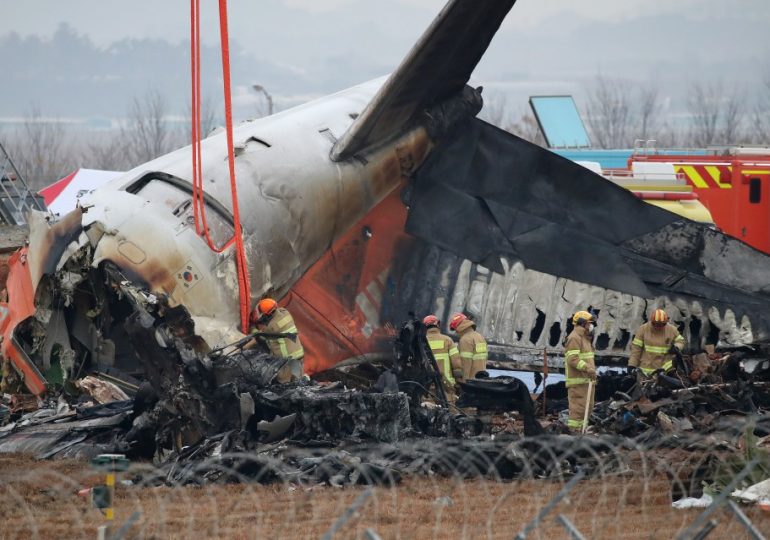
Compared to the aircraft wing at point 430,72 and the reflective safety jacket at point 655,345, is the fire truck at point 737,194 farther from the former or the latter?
the aircraft wing at point 430,72

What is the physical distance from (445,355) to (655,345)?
2922 mm

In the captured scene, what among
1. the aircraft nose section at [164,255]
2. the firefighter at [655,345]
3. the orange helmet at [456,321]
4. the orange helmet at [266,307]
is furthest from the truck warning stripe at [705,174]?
the aircraft nose section at [164,255]

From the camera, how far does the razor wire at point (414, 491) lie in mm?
9977

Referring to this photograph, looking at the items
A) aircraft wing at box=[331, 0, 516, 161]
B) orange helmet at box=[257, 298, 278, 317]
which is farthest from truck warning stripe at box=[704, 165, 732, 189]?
orange helmet at box=[257, 298, 278, 317]

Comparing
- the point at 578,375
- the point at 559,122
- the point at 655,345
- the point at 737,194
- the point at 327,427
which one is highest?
the point at 559,122

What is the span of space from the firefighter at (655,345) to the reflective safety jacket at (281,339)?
4985 mm

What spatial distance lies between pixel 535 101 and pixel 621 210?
16.7 metres

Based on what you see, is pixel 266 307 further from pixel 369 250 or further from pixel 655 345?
pixel 655 345

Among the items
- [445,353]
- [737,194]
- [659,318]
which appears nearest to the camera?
[659,318]

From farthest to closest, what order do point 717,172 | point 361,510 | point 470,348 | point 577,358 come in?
point 717,172 < point 470,348 < point 577,358 < point 361,510

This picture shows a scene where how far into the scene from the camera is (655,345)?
640 inches

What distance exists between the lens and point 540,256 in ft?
58.4

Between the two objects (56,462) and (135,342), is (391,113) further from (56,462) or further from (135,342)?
(56,462)

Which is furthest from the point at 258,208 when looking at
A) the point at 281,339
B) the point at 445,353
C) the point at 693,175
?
the point at 693,175
